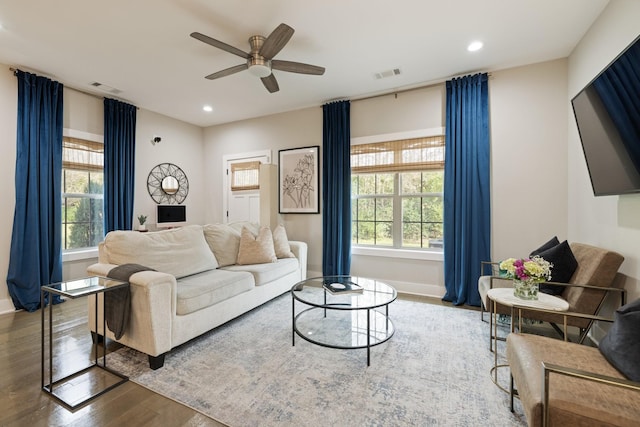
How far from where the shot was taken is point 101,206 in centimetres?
422

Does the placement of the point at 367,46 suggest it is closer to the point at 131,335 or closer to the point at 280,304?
the point at 280,304

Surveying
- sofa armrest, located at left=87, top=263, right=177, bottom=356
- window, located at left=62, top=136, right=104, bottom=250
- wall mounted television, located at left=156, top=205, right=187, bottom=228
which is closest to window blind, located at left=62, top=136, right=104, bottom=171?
window, located at left=62, top=136, right=104, bottom=250

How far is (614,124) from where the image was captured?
1.90 m

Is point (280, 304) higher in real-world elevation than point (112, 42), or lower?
lower

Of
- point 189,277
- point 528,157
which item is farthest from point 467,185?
point 189,277

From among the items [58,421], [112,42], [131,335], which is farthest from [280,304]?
[112,42]

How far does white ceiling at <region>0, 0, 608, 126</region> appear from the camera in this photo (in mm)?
2340

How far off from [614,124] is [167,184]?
5.60m

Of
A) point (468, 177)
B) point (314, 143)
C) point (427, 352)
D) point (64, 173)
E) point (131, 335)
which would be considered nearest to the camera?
point (131, 335)

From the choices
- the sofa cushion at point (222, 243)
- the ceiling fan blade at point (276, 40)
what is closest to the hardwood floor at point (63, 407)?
the sofa cushion at point (222, 243)

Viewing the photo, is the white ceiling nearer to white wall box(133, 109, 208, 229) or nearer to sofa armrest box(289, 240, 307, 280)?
white wall box(133, 109, 208, 229)

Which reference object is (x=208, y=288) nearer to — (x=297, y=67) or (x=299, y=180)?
(x=297, y=67)

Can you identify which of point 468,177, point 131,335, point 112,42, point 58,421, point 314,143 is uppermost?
point 112,42

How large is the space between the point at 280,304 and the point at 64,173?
136 inches
